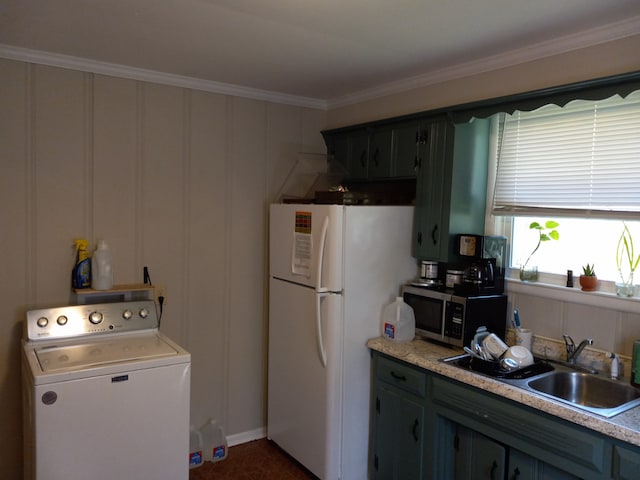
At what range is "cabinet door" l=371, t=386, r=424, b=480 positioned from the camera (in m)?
2.66

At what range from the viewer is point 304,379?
3.08 m

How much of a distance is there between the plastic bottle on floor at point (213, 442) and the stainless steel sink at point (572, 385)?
1713 millimetres

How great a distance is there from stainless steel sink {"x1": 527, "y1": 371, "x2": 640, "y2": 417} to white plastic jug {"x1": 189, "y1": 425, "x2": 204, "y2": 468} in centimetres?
208

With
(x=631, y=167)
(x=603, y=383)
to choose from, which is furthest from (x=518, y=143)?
(x=603, y=383)

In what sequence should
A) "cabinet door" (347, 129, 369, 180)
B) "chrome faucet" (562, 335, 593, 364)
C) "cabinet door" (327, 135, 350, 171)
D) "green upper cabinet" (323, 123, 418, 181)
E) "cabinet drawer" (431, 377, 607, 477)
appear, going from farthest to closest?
"cabinet door" (327, 135, 350, 171) < "cabinet door" (347, 129, 369, 180) < "green upper cabinet" (323, 123, 418, 181) < "chrome faucet" (562, 335, 593, 364) < "cabinet drawer" (431, 377, 607, 477)

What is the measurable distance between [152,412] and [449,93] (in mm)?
2310

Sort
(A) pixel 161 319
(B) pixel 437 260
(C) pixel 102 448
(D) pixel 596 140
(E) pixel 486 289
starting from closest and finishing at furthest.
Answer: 1. (C) pixel 102 448
2. (D) pixel 596 140
3. (E) pixel 486 289
4. (B) pixel 437 260
5. (A) pixel 161 319

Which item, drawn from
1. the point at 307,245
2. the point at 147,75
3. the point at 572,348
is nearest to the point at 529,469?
the point at 572,348

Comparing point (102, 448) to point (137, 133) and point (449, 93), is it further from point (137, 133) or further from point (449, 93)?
point (449, 93)

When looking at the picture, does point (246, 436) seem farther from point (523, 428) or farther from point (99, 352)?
point (523, 428)

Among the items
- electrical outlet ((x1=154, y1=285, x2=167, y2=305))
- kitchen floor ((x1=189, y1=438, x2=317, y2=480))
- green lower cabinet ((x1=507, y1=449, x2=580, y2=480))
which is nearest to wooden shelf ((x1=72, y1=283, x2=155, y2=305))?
electrical outlet ((x1=154, y1=285, x2=167, y2=305))

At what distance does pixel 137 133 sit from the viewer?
119 inches

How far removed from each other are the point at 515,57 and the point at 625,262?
1.13 meters

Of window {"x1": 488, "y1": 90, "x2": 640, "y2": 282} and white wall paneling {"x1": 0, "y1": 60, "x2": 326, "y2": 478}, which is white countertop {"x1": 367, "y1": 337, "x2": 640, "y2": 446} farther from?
white wall paneling {"x1": 0, "y1": 60, "x2": 326, "y2": 478}
